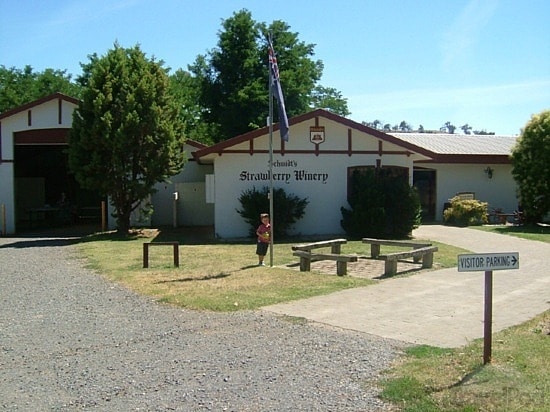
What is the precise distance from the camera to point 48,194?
120ft

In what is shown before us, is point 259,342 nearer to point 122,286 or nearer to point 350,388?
point 350,388

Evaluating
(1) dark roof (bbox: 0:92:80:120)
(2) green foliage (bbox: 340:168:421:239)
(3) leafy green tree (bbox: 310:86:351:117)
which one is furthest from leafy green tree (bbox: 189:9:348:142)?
(2) green foliage (bbox: 340:168:421:239)

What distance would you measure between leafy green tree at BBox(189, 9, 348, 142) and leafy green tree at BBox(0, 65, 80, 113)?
15.2m

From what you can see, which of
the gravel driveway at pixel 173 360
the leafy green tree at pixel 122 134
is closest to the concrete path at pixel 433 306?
the gravel driveway at pixel 173 360

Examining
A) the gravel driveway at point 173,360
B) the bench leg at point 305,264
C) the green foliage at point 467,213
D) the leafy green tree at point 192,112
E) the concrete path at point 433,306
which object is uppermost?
the leafy green tree at point 192,112

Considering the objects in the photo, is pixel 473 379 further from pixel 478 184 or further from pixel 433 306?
pixel 478 184

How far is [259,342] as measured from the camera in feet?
22.9

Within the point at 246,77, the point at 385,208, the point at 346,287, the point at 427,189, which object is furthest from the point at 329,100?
the point at 346,287

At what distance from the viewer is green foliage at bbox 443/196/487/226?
24.4 metres

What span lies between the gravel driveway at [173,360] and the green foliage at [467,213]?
57.6ft

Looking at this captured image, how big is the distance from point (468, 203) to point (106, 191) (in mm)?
13780

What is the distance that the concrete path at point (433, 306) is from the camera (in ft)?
24.7

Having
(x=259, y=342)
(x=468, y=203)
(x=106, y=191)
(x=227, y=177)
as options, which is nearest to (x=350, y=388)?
(x=259, y=342)

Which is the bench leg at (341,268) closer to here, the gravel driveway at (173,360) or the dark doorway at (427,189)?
the gravel driveway at (173,360)
